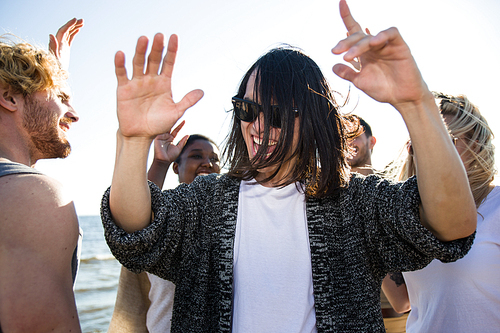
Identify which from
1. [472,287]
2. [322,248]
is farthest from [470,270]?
[322,248]

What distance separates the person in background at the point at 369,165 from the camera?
3.59 metres

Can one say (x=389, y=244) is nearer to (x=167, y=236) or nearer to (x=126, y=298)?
(x=167, y=236)

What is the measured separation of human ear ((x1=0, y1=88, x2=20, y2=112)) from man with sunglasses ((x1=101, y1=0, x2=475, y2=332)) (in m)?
0.99

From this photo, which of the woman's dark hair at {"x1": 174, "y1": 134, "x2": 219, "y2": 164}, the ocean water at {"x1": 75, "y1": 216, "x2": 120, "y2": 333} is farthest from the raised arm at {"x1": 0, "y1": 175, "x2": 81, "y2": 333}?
the ocean water at {"x1": 75, "y1": 216, "x2": 120, "y2": 333}

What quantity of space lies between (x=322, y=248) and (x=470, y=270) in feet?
3.38

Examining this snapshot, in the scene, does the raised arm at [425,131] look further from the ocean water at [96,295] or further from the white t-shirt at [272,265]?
the ocean water at [96,295]

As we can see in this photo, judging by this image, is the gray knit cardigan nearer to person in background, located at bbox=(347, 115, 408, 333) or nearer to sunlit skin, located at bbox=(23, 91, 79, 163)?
sunlit skin, located at bbox=(23, 91, 79, 163)

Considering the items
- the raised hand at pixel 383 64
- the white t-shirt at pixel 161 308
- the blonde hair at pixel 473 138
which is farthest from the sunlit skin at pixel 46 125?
the blonde hair at pixel 473 138

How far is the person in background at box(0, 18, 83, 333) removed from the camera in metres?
1.44

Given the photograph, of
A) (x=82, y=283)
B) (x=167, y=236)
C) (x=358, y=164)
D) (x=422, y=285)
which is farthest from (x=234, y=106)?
(x=82, y=283)

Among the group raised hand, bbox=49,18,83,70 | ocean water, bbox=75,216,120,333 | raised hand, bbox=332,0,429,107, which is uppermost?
raised hand, bbox=49,18,83,70

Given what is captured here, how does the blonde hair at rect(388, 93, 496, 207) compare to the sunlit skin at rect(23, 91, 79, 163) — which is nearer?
the sunlit skin at rect(23, 91, 79, 163)

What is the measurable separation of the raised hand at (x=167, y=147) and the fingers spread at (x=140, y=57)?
1981 mm

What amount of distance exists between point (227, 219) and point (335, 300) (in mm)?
650
